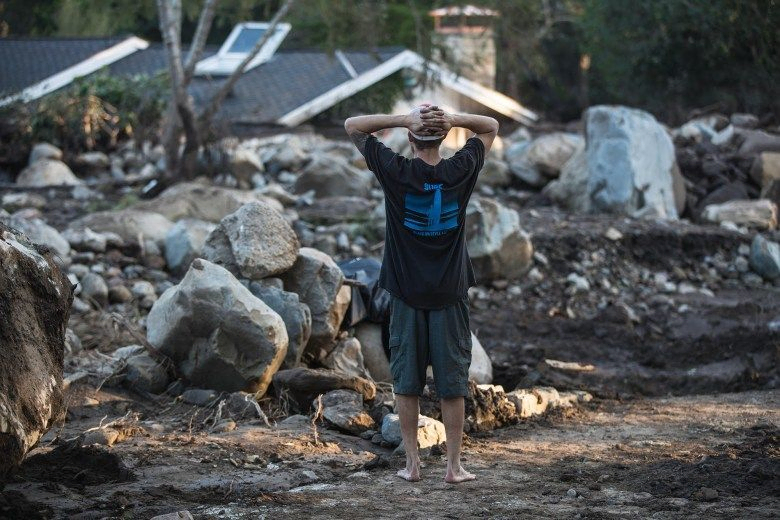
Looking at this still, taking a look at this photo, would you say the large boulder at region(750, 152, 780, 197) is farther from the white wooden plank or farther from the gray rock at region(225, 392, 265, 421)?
the gray rock at region(225, 392, 265, 421)

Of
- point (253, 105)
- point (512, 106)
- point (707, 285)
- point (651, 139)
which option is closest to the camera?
point (707, 285)

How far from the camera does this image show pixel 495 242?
1223 centimetres

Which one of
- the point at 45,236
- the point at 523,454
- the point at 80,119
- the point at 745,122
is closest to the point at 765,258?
the point at 45,236

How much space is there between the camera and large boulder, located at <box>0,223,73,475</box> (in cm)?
438

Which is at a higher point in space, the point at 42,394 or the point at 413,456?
the point at 42,394

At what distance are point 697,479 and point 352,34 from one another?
12.6 m

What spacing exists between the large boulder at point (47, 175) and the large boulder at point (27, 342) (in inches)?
499

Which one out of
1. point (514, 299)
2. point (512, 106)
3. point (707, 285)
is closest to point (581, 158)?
point (707, 285)

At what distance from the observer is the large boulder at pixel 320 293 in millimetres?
7773

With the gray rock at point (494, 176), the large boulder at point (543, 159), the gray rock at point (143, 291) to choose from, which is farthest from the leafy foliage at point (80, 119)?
the gray rock at point (143, 291)

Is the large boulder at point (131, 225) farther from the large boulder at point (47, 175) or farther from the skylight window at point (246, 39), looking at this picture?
the skylight window at point (246, 39)

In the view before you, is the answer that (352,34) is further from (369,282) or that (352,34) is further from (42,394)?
(42,394)

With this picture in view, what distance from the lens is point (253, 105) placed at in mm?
23141

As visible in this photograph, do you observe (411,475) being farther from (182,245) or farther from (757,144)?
(757,144)
